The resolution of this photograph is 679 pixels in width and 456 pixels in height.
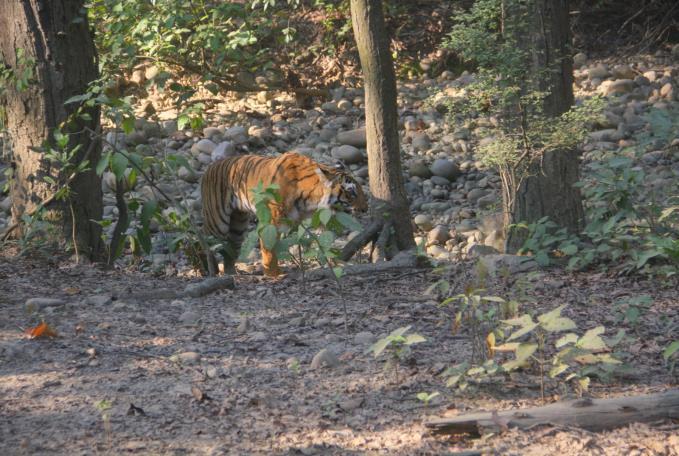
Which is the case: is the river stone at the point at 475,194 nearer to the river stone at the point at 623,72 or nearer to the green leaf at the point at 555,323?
the river stone at the point at 623,72

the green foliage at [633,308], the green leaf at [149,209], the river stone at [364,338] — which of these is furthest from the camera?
the green leaf at [149,209]

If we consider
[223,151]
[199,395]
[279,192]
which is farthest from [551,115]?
[223,151]

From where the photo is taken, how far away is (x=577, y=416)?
3.41 m

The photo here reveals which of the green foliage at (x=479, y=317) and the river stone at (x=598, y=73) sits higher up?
the river stone at (x=598, y=73)

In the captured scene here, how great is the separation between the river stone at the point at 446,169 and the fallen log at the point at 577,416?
7.86 m

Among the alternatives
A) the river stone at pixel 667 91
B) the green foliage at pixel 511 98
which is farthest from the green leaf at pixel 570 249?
the river stone at pixel 667 91

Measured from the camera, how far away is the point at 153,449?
3352 mm

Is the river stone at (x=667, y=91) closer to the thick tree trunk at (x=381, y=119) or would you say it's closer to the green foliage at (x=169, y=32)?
the green foliage at (x=169, y=32)

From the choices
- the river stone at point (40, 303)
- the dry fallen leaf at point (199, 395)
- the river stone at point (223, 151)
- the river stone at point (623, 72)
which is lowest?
the dry fallen leaf at point (199, 395)

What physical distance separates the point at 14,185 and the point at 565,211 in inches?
Answer: 170

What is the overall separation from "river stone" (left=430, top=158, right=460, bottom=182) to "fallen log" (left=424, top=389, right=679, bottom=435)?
786 centimetres

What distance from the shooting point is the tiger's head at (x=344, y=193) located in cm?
A: 812

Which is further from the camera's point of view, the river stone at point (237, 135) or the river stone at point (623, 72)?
the river stone at point (623, 72)

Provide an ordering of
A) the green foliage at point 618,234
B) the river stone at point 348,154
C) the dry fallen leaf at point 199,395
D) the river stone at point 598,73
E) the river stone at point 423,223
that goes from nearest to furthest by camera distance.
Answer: the dry fallen leaf at point 199,395 → the green foliage at point 618,234 → the river stone at point 423,223 → the river stone at point 348,154 → the river stone at point 598,73
